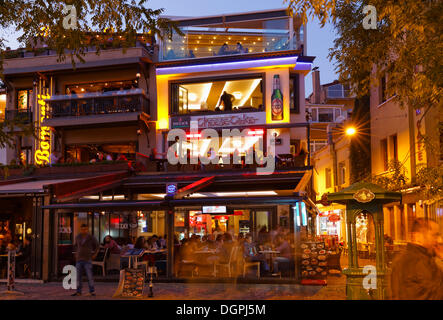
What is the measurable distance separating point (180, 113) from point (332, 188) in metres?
19.4

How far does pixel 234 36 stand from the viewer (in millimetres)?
24562

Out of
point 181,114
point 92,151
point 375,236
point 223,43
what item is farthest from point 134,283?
point 223,43

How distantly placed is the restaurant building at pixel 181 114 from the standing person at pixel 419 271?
1341cm

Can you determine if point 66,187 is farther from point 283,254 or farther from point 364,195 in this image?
point 364,195

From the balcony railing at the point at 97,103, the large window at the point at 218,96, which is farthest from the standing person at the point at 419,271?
the balcony railing at the point at 97,103

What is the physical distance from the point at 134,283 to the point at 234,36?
14709 mm

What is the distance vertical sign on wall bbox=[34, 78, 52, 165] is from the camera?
76.4 ft

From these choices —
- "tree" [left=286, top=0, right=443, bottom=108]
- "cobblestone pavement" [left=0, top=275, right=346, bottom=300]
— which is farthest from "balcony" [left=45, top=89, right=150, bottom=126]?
"tree" [left=286, top=0, right=443, bottom=108]

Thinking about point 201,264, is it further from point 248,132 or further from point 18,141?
point 18,141

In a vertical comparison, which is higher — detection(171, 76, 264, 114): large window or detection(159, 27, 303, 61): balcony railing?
detection(159, 27, 303, 61): balcony railing

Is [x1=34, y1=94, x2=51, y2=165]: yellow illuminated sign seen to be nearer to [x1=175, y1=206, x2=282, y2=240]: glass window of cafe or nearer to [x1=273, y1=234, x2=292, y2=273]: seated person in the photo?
[x1=175, y1=206, x2=282, y2=240]: glass window of cafe

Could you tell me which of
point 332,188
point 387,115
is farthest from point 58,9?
point 332,188

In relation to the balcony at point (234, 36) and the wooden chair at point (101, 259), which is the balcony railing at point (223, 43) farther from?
the wooden chair at point (101, 259)
